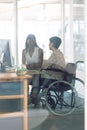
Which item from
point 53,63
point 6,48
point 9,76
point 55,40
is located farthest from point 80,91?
point 6,48

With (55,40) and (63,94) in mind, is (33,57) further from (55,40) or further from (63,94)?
(63,94)

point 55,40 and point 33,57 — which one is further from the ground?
point 55,40

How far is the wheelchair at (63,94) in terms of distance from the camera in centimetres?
252

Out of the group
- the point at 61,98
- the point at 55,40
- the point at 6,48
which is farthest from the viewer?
the point at 61,98

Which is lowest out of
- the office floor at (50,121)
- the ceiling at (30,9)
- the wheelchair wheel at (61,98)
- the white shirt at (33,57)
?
the office floor at (50,121)

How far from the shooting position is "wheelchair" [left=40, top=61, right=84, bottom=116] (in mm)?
2518

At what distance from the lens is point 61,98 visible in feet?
8.45

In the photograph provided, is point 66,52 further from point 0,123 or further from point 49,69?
point 0,123

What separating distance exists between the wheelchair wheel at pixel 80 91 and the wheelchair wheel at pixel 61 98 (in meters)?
0.07

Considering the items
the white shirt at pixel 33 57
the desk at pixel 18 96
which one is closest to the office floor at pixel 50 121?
the desk at pixel 18 96

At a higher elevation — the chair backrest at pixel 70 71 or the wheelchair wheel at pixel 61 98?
the chair backrest at pixel 70 71

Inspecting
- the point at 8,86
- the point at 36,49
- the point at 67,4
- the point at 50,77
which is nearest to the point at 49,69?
the point at 50,77

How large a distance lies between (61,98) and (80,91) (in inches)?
9.9

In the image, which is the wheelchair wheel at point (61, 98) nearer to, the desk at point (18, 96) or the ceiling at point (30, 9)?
the desk at point (18, 96)
